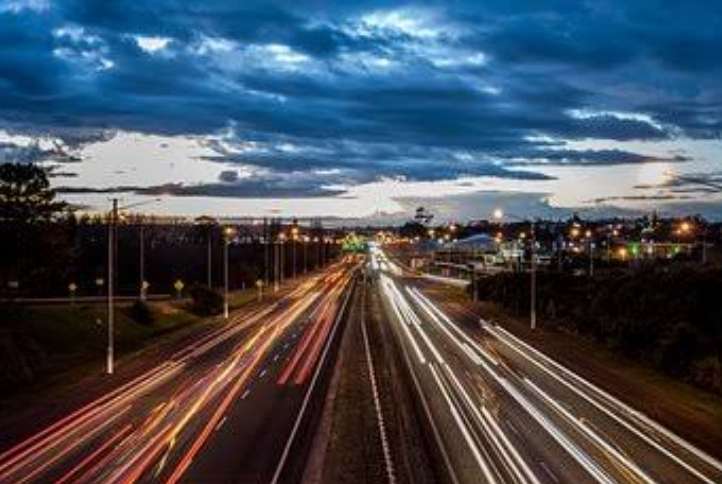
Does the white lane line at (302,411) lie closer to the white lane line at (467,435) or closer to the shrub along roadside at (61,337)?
the white lane line at (467,435)

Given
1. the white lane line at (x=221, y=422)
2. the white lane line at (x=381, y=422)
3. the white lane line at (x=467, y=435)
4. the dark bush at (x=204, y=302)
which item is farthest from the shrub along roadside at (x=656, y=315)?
the dark bush at (x=204, y=302)

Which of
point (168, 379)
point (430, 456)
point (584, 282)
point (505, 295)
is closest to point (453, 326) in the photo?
point (584, 282)

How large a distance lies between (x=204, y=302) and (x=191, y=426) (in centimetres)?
6953

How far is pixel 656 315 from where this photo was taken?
70562 millimetres

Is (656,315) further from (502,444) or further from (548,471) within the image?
(548,471)

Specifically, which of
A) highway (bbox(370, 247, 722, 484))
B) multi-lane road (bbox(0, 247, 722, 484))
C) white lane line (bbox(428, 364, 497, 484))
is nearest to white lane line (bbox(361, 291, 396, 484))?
multi-lane road (bbox(0, 247, 722, 484))

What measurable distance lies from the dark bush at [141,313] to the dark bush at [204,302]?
14.6 meters

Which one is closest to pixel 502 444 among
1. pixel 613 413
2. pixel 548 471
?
pixel 548 471

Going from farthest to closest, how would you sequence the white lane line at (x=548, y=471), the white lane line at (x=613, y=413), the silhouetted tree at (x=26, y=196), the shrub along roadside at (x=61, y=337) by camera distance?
the silhouetted tree at (x=26, y=196), the shrub along roadside at (x=61, y=337), the white lane line at (x=613, y=413), the white lane line at (x=548, y=471)

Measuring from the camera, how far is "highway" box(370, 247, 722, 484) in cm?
3123

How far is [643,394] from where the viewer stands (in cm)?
4909

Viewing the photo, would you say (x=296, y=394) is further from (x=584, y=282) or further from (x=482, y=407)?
(x=584, y=282)

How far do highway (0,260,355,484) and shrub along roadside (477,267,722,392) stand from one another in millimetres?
18293

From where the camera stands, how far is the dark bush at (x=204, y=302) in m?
107
